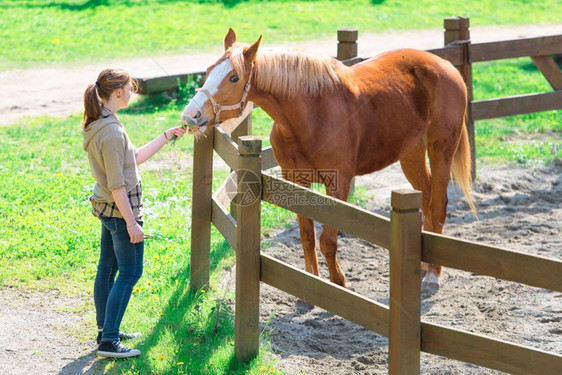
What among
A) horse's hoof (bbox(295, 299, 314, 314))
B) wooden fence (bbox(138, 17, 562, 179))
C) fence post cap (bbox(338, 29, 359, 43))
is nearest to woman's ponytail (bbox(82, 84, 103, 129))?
horse's hoof (bbox(295, 299, 314, 314))

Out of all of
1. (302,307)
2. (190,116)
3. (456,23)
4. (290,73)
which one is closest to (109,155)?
(190,116)

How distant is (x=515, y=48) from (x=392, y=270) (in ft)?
17.8

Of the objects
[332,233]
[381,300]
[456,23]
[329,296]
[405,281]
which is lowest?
[381,300]

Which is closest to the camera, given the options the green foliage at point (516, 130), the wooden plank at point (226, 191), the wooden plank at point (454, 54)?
the wooden plank at point (226, 191)

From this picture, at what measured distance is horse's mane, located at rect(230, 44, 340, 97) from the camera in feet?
14.4

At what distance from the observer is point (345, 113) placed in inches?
187

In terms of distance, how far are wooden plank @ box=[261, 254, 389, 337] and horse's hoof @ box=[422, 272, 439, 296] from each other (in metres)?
1.90

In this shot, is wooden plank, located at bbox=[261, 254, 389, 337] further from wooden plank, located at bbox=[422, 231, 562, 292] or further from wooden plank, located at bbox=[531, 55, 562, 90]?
wooden plank, located at bbox=[531, 55, 562, 90]

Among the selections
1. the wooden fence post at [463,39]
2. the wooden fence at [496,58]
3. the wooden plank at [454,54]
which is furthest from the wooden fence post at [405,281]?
the wooden fence post at [463,39]

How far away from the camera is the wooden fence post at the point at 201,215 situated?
4.71m

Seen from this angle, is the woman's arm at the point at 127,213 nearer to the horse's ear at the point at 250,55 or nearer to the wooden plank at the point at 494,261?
the horse's ear at the point at 250,55

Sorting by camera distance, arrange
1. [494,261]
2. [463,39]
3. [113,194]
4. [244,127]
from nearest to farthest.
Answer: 1. [494,261]
2. [113,194]
3. [244,127]
4. [463,39]

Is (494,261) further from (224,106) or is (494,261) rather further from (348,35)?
(348,35)

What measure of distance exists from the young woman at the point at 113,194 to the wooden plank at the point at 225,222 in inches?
22.4
